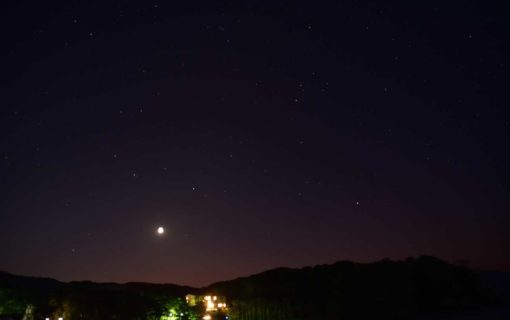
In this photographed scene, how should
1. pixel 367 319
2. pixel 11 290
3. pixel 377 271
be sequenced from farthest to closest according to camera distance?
pixel 11 290, pixel 377 271, pixel 367 319

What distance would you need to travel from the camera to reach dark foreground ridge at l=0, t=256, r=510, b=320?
2630 centimetres

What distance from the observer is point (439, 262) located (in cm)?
2853

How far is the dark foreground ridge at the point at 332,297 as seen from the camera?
26.3 metres

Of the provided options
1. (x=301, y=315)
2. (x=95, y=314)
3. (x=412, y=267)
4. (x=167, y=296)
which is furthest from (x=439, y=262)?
(x=95, y=314)

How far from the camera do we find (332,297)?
26.3 metres

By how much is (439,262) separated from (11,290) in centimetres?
2469

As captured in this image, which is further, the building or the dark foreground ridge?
the building

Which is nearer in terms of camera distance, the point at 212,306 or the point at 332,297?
the point at 332,297

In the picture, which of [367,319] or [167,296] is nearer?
[367,319]

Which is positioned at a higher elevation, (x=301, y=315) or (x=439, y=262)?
(x=439, y=262)

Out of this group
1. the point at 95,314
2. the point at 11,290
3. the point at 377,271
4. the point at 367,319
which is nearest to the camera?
the point at 367,319

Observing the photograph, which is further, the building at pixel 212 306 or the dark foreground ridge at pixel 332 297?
the building at pixel 212 306

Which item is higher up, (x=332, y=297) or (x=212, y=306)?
(x=212, y=306)

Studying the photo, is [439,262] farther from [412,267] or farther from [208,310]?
[208,310]
